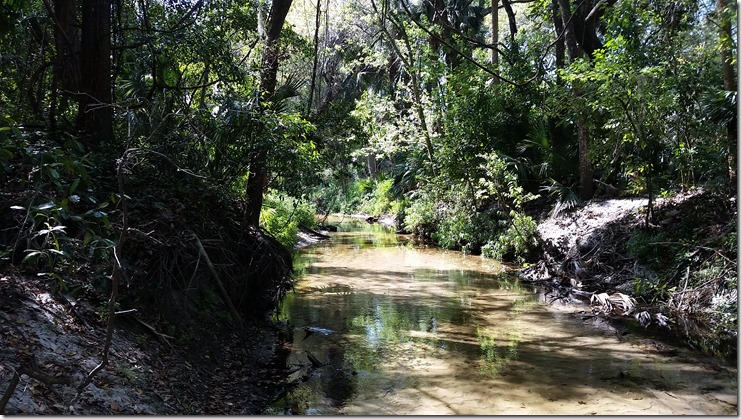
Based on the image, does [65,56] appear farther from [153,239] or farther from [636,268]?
[636,268]

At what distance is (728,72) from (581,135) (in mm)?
4032

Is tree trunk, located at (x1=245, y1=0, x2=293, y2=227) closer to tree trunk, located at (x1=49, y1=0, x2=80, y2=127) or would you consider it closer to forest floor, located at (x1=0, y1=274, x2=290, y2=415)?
tree trunk, located at (x1=49, y1=0, x2=80, y2=127)

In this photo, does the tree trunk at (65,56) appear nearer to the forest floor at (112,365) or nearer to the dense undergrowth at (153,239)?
the dense undergrowth at (153,239)

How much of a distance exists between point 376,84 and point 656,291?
21.3 metres

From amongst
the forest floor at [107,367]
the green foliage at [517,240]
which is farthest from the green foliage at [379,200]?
the forest floor at [107,367]

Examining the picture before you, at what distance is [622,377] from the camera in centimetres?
596

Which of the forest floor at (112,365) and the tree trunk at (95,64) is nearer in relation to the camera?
the forest floor at (112,365)

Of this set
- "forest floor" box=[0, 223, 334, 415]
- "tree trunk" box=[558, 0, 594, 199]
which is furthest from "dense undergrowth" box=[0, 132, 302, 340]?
"tree trunk" box=[558, 0, 594, 199]

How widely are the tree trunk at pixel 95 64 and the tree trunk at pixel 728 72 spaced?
867cm

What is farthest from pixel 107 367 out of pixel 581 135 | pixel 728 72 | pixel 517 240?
pixel 581 135

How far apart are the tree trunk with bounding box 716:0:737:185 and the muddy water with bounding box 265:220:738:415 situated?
3.68m

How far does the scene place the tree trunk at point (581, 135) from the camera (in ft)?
39.7

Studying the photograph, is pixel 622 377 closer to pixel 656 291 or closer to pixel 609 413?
pixel 609 413

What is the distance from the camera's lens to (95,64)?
6973 mm
